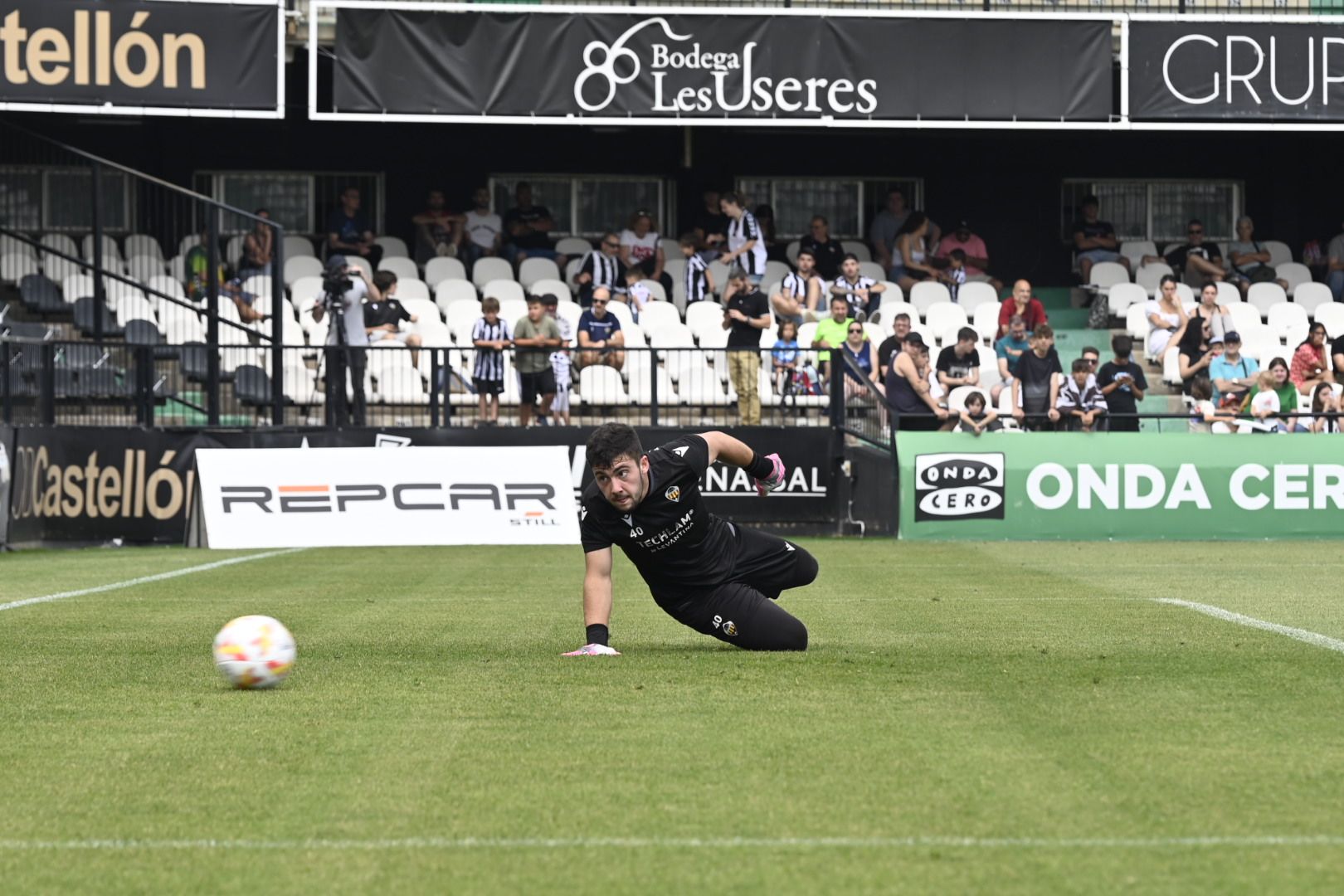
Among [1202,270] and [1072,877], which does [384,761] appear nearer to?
[1072,877]

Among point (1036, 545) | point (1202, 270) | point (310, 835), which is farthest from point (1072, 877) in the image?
point (1202, 270)

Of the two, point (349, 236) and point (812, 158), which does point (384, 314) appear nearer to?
point (349, 236)

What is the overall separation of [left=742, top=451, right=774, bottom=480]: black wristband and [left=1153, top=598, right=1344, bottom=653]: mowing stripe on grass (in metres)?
2.98

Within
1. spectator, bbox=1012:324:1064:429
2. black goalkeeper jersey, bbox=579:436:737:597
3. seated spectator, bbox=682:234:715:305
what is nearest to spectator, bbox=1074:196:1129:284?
seated spectator, bbox=682:234:715:305

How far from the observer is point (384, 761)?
6191 millimetres

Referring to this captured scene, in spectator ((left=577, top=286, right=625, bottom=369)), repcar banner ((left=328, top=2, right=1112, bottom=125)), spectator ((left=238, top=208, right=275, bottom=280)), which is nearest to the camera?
spectator ((left=577, top=286, right=625, bottom=369))

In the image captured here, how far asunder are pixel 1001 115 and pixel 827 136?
5255mm

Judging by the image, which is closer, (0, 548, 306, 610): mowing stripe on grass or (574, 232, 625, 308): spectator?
(0, 548, 306, 610): mowing stripe on grass

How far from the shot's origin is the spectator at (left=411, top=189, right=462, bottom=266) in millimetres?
28141

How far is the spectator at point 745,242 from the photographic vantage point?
1049 inches

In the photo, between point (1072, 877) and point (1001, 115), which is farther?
point (1001, 115)

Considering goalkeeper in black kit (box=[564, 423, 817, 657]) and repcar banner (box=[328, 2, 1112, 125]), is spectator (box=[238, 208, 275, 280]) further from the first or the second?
goalkeeper in black kit (box=[564, 423, 817, 657])

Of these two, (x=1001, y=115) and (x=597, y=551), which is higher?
(x=1001, y=115)

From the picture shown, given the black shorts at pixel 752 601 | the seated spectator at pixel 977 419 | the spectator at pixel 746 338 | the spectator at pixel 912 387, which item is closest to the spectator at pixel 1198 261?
the spectator at pixel 912 387
